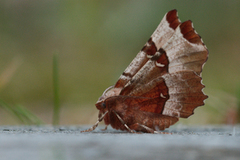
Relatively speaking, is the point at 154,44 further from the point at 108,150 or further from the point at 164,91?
the point at 108,150

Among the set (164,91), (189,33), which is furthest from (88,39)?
(164,91)

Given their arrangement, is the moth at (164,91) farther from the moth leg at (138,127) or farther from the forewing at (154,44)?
the forewing at (154,44)

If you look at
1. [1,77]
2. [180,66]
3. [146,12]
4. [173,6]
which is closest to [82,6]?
[146,12]

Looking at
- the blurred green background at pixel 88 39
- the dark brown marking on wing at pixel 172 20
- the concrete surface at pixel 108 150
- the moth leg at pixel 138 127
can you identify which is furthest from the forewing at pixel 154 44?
the blurred green background at pixel 88 39

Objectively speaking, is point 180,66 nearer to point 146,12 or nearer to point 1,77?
point 1,77

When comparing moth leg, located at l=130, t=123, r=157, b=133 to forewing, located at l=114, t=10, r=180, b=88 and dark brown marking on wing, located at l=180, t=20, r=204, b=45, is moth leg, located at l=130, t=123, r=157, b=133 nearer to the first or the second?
forewing, located at l=114, t=10, r=180, b=88

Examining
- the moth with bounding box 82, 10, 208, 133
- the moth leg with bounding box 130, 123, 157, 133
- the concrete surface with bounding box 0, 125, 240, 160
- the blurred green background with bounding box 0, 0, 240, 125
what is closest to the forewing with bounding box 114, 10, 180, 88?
the moth with bounding box 82, 10, 208, 133
